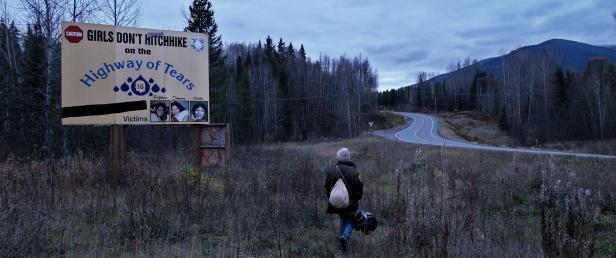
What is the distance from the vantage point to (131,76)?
10.5 metres

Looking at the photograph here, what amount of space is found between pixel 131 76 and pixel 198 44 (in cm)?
178

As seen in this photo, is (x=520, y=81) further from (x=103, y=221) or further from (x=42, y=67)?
(x=103, y=221)

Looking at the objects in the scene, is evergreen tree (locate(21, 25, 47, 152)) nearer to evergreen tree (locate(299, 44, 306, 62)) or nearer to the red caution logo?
the red caution logo

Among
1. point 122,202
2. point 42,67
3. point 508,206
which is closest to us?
point 122,202

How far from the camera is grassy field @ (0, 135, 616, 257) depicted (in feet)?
17.1

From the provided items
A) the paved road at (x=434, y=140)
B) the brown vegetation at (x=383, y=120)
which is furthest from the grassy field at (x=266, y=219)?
the brown vegetation at (x=383, y=120)

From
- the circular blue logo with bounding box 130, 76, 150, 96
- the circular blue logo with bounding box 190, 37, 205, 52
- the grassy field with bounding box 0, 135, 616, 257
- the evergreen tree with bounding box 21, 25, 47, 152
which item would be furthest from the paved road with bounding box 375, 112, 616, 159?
the evergreen tree with bounding box 21, 25, 47, 152

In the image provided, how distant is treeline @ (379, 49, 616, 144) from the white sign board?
50741mm

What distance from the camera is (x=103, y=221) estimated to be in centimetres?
700

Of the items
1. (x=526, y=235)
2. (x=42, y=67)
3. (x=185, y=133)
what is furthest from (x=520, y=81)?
(x=526, y=235)

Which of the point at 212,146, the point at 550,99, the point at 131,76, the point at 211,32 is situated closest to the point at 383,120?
the point at 550,99

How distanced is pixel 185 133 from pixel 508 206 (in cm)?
2847

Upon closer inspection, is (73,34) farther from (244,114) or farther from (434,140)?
(244,114)

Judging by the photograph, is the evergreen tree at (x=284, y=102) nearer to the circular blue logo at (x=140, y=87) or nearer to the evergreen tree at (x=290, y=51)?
the evergreen tree at (x=290, y=51)
